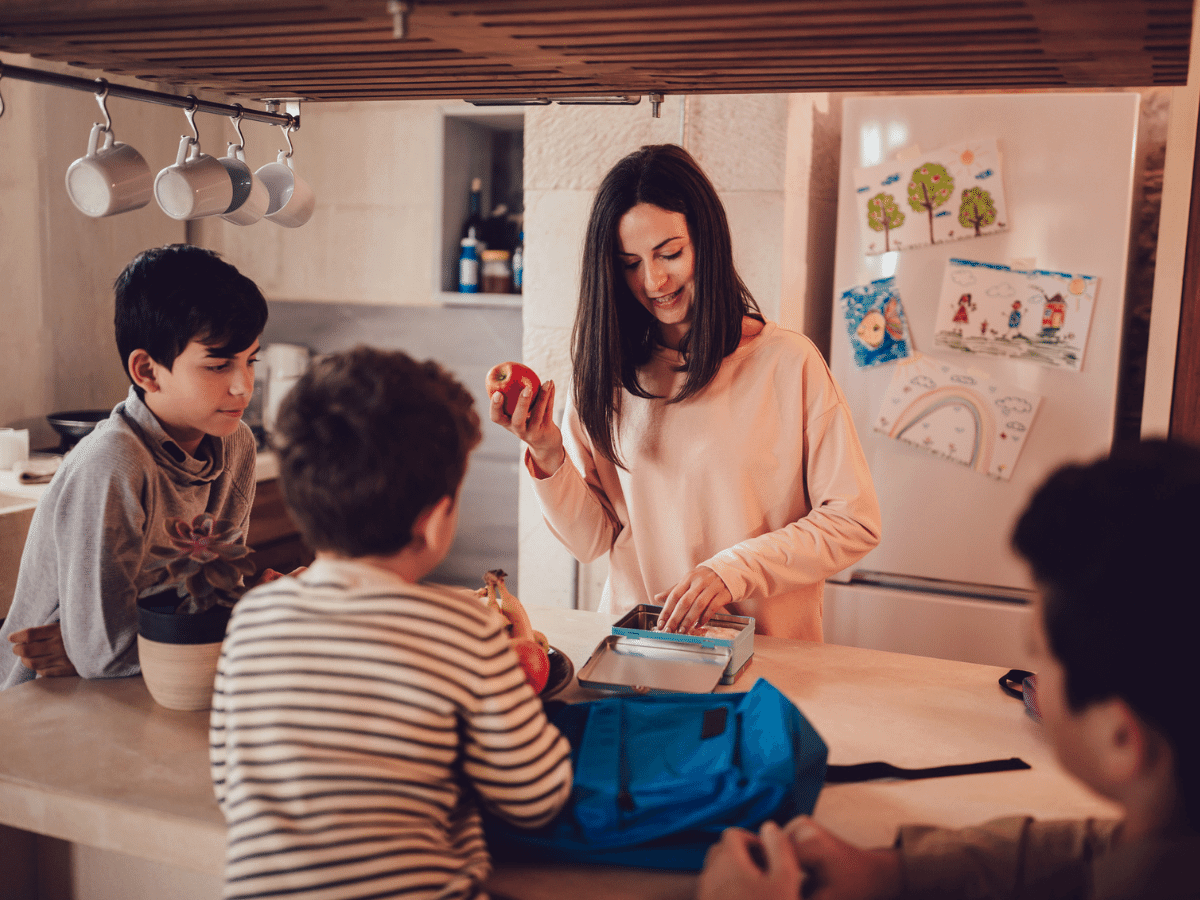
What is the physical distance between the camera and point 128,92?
4.52ft

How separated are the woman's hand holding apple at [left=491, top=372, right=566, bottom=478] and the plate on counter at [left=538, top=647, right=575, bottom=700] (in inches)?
15.1

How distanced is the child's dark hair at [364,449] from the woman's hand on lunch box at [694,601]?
61cm

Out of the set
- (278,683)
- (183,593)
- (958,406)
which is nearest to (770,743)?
(278,683)

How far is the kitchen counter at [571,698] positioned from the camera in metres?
1.01

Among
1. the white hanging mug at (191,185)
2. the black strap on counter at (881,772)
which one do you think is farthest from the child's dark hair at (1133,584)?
the white hanging mug at (191,185)

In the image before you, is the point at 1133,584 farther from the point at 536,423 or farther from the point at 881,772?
the point at 536,423

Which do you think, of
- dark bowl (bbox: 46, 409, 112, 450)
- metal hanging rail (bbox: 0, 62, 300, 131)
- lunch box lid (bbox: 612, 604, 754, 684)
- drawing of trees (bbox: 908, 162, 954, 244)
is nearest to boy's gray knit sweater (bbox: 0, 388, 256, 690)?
metal hanging rail (bbox: 0, 62, 300, 131)

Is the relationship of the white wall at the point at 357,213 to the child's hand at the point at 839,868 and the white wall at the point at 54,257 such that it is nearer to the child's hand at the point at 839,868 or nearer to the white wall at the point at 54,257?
the white wall at the point at 54,257

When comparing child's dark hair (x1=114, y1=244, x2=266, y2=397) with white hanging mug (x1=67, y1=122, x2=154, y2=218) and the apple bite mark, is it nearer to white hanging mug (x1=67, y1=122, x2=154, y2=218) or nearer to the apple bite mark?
white hanging mug (x1=67, y1=122, x2=154, y2=218)

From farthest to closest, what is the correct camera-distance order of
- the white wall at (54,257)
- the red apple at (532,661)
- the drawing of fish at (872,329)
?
1. the white wall at (54,257)
2. the drawing of fish at (872,329)
3. the red apple at (532,661)

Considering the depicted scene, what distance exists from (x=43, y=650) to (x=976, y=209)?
90.2 inches

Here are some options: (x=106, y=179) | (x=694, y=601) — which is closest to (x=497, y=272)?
(x=106, y=179)

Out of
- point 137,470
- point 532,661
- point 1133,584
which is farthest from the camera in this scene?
point 137,470

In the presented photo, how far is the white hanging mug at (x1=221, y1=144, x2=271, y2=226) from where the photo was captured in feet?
5.48
